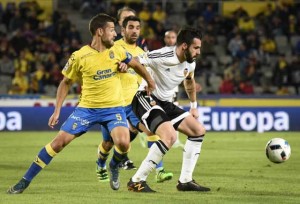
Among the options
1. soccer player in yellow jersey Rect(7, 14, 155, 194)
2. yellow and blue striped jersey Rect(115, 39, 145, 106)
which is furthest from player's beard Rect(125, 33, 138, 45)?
soccer player in yellow jersey Rect(7, 14, 155, 194)

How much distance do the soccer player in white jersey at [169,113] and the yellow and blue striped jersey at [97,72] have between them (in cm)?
42

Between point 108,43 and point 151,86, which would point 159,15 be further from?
point 151,86

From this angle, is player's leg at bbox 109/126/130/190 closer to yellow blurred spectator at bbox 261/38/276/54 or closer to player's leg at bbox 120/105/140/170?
player's leg at bbox 120/105/140/170

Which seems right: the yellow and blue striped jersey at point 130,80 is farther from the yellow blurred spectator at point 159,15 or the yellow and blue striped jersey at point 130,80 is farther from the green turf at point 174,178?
the yellow blurred spectator at point 159,15

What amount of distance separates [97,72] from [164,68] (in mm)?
857

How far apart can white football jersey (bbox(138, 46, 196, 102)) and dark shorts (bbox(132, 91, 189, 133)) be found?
10cm

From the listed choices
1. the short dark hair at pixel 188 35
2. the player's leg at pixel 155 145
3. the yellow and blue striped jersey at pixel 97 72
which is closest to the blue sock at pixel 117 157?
the player's leg at pixel 155 145

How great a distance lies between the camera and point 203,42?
26.7 metres

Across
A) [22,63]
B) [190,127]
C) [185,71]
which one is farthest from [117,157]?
[22,63]

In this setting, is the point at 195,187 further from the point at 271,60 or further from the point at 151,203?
the point at 271,60

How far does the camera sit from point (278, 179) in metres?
11.5

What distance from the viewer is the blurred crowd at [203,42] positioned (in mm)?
25191

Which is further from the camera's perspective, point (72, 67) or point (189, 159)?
point (189, 159)

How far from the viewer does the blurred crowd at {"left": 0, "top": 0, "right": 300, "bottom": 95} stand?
25191 millimetres
